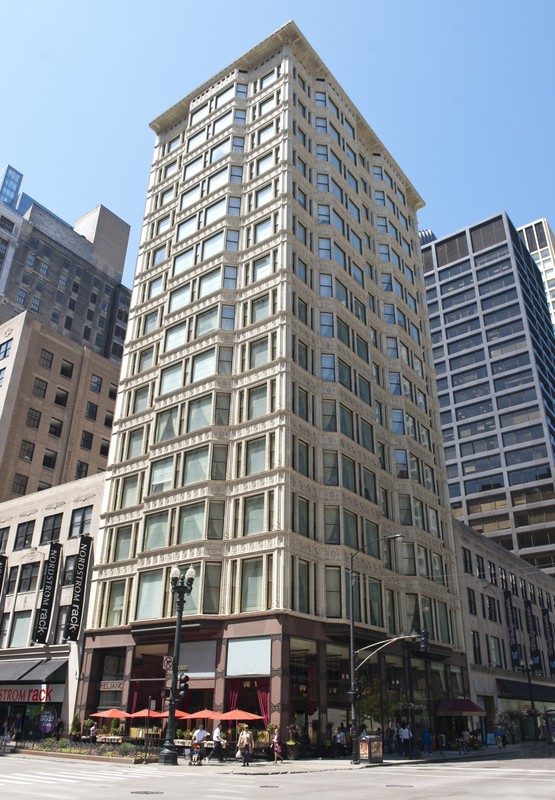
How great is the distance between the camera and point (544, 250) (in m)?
170

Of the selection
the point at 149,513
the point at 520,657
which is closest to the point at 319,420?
the point at 149,513

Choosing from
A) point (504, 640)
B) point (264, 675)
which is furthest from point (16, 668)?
point (504, 640)

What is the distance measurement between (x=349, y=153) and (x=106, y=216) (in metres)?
74.4

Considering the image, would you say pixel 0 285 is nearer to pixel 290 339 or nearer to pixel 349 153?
pixel 349 153

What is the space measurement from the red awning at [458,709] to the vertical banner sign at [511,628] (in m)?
18.3

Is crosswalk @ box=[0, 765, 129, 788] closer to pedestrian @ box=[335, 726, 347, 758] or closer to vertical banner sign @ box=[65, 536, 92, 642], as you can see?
pedestrian @ box=[335, 726, 347, 758]

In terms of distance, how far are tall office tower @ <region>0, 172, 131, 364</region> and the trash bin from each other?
75.3m

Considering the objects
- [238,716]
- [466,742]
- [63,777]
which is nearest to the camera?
[63,777]

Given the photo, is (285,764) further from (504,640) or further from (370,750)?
(504,640)

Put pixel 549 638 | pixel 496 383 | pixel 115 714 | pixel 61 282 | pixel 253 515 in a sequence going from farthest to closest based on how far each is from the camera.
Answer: pixel 496 383 < pixel 61 282 < pixel 549 638 < pixel 253 515 < pixel 115 714

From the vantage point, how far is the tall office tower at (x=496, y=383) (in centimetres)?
9856

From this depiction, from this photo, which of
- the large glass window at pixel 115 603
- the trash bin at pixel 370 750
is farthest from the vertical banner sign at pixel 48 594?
the trash bin at pixel 370 750

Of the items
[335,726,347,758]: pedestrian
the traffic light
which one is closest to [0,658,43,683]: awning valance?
[335,726,347,758]: pedestrian

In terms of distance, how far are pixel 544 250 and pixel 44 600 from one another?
159239mm
